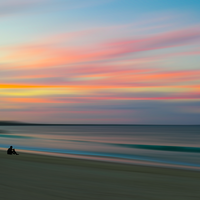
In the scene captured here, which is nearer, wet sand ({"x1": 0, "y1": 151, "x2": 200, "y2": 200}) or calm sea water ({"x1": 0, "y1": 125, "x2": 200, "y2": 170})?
wet sand ({"x1": 0, "y1": 151, "x2": 200, "y2": 200})

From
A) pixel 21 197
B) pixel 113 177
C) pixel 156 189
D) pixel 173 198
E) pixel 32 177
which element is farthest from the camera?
pixel 113 177

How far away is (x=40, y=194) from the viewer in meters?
7.46

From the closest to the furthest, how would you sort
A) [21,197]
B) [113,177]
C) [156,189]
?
1. [21,197]
2. [156,189]
3. [113,177]

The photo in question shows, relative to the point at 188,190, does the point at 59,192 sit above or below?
below

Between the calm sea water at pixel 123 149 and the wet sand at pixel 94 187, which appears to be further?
the calm sea water at pixel 123 149

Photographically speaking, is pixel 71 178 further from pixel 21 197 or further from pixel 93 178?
pixel 21 197

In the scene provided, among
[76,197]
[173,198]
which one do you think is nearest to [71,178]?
[76,197]

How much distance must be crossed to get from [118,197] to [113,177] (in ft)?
11.2

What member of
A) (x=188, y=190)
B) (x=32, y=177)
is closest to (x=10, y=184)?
(x=32, y=177)

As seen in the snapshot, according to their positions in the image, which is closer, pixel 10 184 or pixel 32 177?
pixel 10 184

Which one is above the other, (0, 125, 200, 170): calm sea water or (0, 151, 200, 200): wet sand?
(0, 125, 200, 170): calm sea water

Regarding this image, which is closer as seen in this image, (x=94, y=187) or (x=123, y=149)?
(x=94, y=187)

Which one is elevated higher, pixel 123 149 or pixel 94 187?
pixel 123 149

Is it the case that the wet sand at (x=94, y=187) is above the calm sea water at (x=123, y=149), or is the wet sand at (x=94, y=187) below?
below
